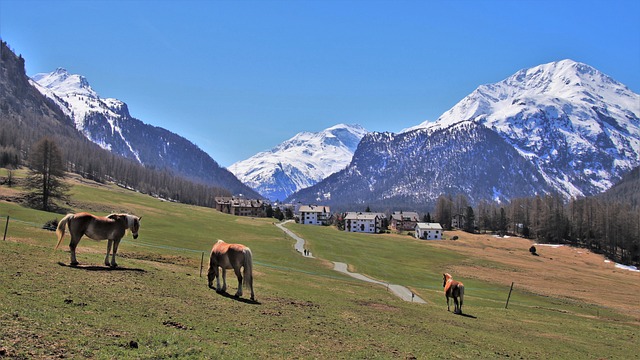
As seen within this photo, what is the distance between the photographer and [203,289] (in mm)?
27219

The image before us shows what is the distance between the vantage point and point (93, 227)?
26.8 meters

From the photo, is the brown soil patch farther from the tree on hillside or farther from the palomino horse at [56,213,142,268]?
the tree on hillside

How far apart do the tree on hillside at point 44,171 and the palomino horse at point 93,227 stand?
81.6 m

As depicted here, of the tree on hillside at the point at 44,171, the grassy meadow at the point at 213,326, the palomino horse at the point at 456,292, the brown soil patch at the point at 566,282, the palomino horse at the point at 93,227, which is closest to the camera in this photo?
A: the grassy meadow at the point at 213,326

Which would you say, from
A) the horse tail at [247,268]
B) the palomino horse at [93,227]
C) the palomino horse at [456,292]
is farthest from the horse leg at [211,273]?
the palomino horse at [456,292]

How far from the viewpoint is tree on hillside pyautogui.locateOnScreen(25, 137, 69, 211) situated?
97.2 m

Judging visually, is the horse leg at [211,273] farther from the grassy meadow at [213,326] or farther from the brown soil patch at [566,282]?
Answer: the brown soil patch at [566,282]

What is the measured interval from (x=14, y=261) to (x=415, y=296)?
44.7m

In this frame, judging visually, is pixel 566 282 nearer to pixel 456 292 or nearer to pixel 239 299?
pixel 456 292

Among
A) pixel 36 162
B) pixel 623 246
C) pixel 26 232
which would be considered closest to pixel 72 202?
pixel 36 162

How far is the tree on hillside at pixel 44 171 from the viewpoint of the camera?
319ft

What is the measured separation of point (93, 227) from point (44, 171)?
85302 millimetres

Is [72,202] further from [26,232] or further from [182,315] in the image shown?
[182,315]

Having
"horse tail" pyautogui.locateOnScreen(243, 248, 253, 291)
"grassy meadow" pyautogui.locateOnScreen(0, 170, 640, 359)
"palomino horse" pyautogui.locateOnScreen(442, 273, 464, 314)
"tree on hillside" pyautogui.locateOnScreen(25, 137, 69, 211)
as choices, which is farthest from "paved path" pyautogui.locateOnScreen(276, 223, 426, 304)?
"tree on hillside" pyautogui.locateOnScreen(25, 137, 69, 211)
